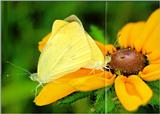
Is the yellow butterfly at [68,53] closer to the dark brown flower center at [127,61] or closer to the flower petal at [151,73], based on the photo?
the dark brown flower center at [127,61]

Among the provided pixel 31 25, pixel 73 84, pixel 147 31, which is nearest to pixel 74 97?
pixel 73 84

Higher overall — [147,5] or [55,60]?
[147,5]

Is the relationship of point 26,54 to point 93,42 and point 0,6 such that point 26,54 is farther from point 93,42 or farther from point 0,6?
point 93,42

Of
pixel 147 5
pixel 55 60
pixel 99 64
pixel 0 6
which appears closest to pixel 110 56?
pixel 99 64

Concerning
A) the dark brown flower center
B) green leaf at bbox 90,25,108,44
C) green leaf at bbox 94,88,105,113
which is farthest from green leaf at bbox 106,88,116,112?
green leaf at bbox 90,25,108,44

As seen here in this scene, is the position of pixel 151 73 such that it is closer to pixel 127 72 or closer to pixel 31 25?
pixel 127 72

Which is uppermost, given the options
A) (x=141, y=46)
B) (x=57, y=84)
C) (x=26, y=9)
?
(x=26, y=9)

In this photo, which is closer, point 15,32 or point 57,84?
point 57,84
